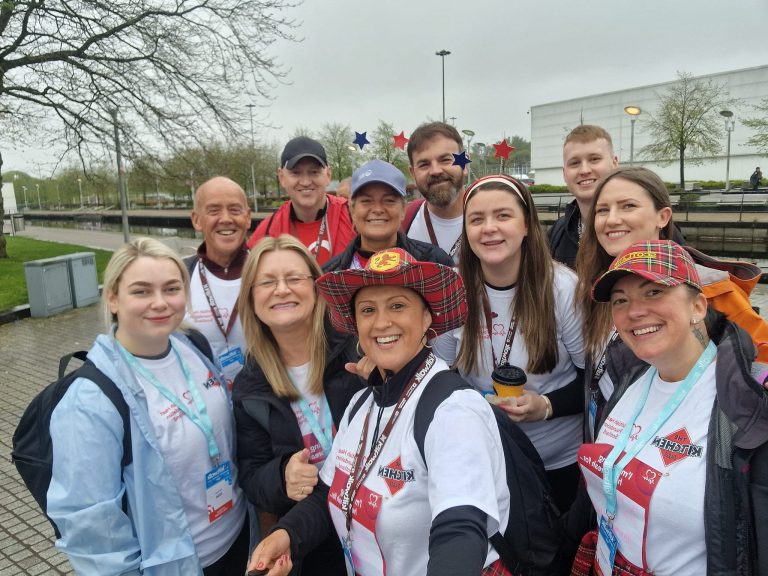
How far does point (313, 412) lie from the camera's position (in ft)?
8.05

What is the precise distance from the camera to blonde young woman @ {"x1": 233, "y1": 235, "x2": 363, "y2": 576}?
7.70ft

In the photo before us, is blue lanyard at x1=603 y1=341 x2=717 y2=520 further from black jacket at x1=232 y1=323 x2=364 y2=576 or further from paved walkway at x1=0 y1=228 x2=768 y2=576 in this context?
paved walkway at x1=0 y1=228 x2=768 y2=576

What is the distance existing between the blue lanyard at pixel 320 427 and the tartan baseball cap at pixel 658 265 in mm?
1362

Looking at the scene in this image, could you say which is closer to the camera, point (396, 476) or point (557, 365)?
point (396, 476)

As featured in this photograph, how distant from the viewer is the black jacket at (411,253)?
138 inches

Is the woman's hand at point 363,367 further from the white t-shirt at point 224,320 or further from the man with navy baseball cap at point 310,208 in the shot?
the man with navy baseball cap at point 310,208

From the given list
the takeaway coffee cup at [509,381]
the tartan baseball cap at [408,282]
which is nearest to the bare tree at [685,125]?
the takeaway coffee cup at [509,381]

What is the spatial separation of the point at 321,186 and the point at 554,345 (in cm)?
260

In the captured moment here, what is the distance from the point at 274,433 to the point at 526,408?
45.2 inches

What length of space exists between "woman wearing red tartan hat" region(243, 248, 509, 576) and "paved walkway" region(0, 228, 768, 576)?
3035 mm

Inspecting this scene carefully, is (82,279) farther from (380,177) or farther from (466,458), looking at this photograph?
(466,458)

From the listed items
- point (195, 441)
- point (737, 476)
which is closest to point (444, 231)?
point (195, 441)

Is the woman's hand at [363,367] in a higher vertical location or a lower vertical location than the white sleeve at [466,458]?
higher

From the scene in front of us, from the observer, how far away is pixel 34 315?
1159 cm
